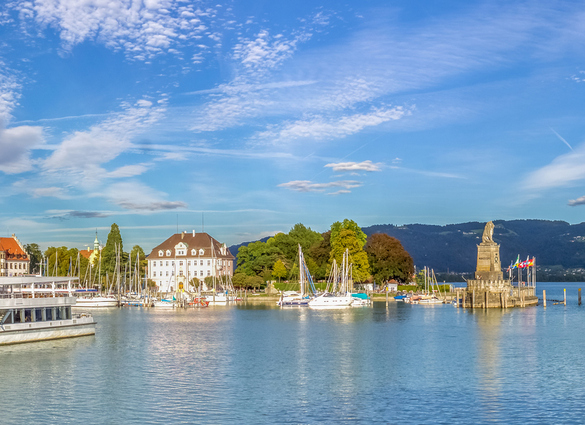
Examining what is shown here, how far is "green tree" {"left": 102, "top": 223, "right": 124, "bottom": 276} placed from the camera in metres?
124

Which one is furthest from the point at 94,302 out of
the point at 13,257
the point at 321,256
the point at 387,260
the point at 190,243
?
the point at 13,257

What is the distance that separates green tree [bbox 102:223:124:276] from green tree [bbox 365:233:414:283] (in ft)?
156

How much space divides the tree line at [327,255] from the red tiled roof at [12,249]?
55580mm

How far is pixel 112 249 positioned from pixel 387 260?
5247 cm

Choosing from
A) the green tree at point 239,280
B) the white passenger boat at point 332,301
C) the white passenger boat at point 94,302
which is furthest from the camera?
the green tree at point 239,280

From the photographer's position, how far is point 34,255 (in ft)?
538

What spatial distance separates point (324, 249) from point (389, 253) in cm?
1484

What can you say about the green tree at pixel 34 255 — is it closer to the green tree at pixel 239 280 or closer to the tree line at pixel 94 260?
the tree line at pixel 94 260

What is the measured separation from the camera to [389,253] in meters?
121

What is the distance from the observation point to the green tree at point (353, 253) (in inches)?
4513

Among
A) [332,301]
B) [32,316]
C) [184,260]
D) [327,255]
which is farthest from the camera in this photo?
[184,260]

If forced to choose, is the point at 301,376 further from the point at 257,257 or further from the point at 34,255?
the point at 34,255

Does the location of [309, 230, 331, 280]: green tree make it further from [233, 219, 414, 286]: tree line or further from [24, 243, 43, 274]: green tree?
[24, 243, 43, 274]: green tree

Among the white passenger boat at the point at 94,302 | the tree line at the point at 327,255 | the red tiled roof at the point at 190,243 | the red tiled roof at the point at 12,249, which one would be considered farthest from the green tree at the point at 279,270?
the red tiled roof at the point at 12,249
